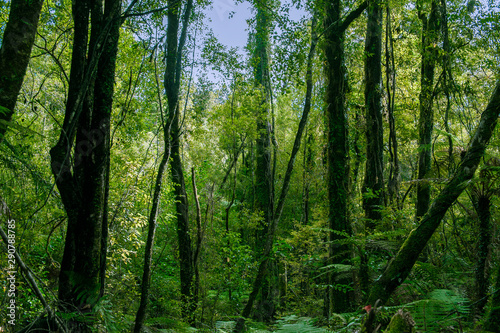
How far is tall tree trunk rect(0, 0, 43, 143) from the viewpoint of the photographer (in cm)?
342

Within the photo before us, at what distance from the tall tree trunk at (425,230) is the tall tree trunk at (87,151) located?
3250 millimetres

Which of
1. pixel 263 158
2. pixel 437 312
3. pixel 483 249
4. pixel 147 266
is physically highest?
pixel 263 158

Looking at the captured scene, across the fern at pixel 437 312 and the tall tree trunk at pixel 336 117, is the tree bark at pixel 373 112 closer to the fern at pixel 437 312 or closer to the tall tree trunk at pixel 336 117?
the tall tree trunk at pixel 336 117

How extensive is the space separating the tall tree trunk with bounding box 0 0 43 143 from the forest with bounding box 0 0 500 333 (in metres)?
0.02

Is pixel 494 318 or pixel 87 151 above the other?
pixel 87 151

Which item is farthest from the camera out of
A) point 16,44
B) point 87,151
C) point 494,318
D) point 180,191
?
point 180,191

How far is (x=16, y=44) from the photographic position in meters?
3.57

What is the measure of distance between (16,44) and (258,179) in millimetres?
10648

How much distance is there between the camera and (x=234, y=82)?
1172cm

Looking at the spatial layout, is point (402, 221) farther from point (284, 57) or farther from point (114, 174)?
point (114, 174)

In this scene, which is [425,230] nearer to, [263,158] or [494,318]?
[494,318]

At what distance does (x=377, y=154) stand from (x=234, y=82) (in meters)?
6.52

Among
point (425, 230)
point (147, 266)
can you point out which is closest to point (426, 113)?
point (425, 230)

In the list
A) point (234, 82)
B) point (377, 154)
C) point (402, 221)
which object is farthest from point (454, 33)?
point (234, 82)
